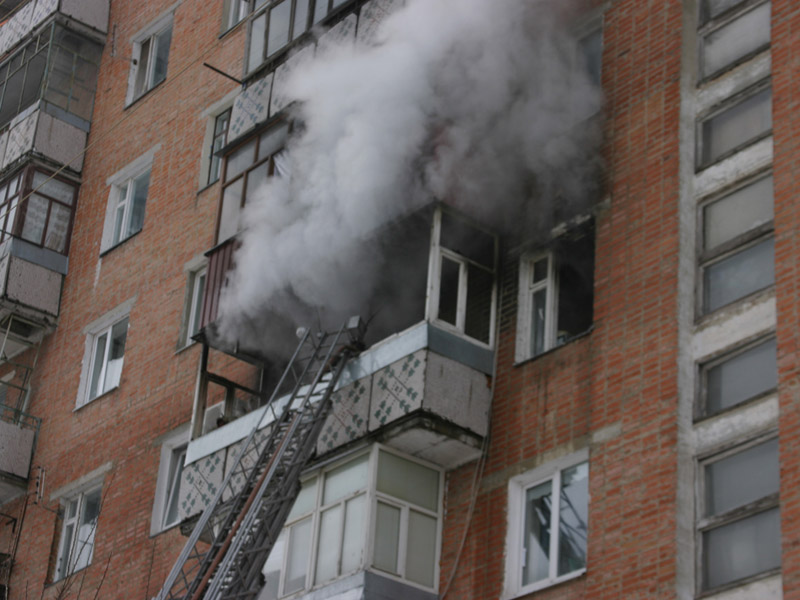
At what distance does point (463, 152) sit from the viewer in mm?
17047

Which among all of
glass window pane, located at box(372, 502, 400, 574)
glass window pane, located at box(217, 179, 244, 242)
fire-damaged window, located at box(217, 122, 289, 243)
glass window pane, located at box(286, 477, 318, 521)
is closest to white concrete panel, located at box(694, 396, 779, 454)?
glass window pane, located at box(372, 502, 400, 574)

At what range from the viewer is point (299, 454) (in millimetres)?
16312

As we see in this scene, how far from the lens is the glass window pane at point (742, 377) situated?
46.6 ft

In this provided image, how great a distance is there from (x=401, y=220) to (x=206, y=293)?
11.3ft

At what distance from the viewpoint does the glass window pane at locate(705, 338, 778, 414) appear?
1422cm

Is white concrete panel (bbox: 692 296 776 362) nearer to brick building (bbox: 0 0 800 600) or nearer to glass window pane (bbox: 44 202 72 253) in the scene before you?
brick building (bbox: 0 0 800 600)

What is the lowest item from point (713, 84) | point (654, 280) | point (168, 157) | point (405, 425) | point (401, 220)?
point (405, 425)

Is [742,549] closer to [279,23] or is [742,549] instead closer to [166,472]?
[166,472]

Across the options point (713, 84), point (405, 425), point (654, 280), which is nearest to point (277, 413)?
point (405, 425)

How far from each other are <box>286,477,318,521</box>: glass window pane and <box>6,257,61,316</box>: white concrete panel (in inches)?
355

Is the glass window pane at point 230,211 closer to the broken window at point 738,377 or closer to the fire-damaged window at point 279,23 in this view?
the fire-damaged window at point 279,23

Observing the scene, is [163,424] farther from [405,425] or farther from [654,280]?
[654,280]

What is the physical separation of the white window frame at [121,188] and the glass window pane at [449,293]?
8480mm

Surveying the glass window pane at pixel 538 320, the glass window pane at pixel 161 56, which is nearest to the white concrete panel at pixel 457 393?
the glass window pane at pixel 538 320
